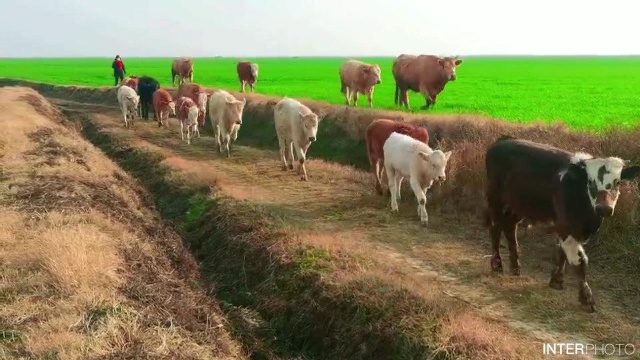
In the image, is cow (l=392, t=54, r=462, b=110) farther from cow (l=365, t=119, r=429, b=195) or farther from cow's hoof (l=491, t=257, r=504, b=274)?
cow's hoof (l=491, t=257, r=504, b=274)

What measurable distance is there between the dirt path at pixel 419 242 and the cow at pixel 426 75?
9.41 m

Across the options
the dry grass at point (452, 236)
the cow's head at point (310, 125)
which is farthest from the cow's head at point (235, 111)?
the cow's head at point (310, 125)

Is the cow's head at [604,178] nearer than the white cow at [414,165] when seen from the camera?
Yes

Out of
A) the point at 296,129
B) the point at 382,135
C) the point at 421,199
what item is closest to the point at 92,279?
the point at 421,199

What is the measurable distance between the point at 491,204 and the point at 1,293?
7.35 metres

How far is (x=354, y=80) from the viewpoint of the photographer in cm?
2838

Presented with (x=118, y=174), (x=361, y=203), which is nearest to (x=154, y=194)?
(x=118, y=174)

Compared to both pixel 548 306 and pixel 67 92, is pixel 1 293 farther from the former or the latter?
pixel 67 92

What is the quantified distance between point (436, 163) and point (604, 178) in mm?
4489

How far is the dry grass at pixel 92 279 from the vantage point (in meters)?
6.14

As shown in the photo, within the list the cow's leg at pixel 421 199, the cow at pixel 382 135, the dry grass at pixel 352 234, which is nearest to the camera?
the dry grass at pixel 352 234

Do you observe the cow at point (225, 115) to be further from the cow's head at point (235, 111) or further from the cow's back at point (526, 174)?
the cow's back at point (526, 174)

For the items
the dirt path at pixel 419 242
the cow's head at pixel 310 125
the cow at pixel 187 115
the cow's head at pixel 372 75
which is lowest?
the dirt path at pixel 419 242

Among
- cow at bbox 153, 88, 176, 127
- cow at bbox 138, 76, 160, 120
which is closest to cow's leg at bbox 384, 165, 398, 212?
cow at bbox 153, 88, 176, 127
